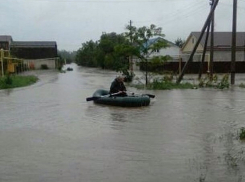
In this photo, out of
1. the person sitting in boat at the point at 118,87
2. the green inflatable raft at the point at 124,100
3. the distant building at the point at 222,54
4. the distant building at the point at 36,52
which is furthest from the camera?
the distant building at the point at 36,52

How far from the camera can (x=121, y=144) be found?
9516 mm

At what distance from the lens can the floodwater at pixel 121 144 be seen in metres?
7.05

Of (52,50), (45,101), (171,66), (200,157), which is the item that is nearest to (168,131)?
(200,157)

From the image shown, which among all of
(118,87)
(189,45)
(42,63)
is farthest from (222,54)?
(118,87)

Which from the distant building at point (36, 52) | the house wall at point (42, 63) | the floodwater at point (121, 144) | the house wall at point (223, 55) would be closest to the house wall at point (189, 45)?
the house wall at point (223, 55)

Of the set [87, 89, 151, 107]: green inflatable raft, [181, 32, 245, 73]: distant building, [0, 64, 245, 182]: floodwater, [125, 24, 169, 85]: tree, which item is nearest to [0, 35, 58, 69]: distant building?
[181, 32, 245, 73]: distant building

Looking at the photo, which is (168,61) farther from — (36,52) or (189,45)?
(36,52)

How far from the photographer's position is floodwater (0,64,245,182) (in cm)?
705

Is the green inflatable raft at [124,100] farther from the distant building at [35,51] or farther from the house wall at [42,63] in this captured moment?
the distant building at [35,51]

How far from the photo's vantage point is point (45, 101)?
1928cm

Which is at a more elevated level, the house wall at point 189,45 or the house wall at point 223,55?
the house wall at point 189,45

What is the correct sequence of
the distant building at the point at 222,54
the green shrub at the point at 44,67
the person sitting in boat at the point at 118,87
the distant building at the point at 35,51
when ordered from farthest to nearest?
1. the distant building at the point at 35,51
2. the green shrub at the point at 44,67
3. the distant building at the point at 222,54
4. the person sitting in boat at the point at 118,87

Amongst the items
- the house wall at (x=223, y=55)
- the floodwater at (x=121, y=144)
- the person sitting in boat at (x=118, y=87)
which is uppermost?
the house wall at (x=223, y=55)

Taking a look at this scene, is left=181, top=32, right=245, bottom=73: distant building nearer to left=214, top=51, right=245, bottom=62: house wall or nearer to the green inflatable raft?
left=214, top=51, right=245, bottom=62: house wall
